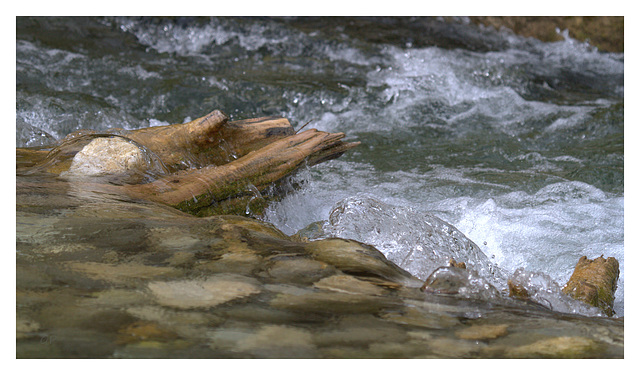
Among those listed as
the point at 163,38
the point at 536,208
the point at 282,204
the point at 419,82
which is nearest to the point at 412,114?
the point at 419,82

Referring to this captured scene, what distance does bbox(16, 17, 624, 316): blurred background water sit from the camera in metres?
3.03

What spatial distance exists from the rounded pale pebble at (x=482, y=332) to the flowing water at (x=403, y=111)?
0.44 meters

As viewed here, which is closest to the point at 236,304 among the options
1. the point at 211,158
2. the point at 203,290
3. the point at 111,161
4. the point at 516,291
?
the point at 203,290

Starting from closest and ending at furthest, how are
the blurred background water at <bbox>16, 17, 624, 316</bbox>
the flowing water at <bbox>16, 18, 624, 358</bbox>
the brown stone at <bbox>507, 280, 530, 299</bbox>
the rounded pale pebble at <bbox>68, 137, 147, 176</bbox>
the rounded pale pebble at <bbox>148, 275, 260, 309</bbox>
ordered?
the rounded pale pebble at <bbox>148, 275, 260, 309</bbox>
the brown stone at <bbox>507, 280, 530, 299</bbox>
the rounded pale pebble at <bbox>68, 137, 147, 176</bbox>
the flowing water at <bbox>16, 18, 624, 358</bbox>
the blurred background water at <bbox>16, 17, 624, 316</bbox>

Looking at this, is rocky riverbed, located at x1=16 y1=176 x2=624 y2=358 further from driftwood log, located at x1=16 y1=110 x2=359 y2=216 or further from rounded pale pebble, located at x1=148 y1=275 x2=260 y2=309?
driftwood log, located at x1=16 y1=110 x2=359 y2=216

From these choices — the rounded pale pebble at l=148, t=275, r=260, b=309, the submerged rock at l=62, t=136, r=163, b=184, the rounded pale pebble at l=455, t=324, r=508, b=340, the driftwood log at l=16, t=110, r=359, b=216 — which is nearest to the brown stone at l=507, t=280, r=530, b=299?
the rounded pale pebble at l=455, t=324, r=508, b=340

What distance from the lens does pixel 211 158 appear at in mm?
2854

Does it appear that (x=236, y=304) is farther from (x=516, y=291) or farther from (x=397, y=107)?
(x=397, y=107)

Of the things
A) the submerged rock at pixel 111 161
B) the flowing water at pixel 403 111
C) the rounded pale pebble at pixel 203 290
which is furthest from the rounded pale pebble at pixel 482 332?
the submerged rock at pixel 111 161

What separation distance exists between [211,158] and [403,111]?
2.57 meters

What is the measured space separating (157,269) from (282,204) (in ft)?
3.98

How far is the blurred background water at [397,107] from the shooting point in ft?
9.94

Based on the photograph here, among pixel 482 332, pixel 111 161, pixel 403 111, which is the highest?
pixel 403 111

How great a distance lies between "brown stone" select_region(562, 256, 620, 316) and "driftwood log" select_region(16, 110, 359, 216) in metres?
1.22
